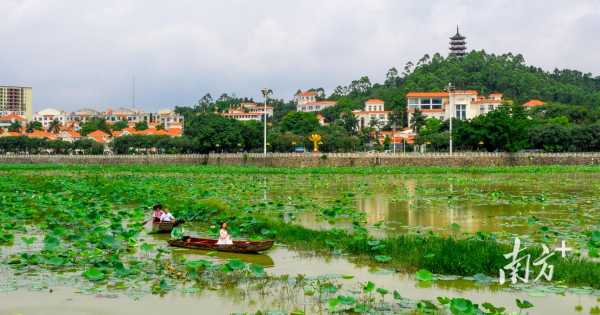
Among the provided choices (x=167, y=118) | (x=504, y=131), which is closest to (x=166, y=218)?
(x=504, y=131)

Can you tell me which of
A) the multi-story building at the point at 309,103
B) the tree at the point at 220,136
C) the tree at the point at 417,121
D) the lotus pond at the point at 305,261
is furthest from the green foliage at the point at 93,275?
the multi-story building at the point at 309,103

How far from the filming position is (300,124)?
8944cm

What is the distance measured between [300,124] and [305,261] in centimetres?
7669

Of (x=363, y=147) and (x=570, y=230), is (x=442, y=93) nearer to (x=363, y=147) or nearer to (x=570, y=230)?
(x=363, y=147)

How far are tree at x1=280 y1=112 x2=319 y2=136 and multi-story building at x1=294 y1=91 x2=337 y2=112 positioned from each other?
4093 cm

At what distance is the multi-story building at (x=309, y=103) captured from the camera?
445ft

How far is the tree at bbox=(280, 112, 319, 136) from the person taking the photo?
88.4 m

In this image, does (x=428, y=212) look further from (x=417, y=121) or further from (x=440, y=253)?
(x=417, y=121)

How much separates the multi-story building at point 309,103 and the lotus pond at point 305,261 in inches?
4414

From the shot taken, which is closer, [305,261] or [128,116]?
[305,261]

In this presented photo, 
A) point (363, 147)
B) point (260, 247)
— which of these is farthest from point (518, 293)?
point (363, 147)

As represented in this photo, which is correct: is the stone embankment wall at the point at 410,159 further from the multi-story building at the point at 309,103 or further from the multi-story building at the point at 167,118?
the multi-story building at the point at 167,118

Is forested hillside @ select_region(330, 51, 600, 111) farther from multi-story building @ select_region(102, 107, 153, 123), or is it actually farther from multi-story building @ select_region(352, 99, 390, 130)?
multi-story building @ select_region(102, 107, 153, 123)

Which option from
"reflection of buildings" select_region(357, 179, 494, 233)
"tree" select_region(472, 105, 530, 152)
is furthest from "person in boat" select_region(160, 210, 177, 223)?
"tree" select_region(472, 105, 530, 152)
